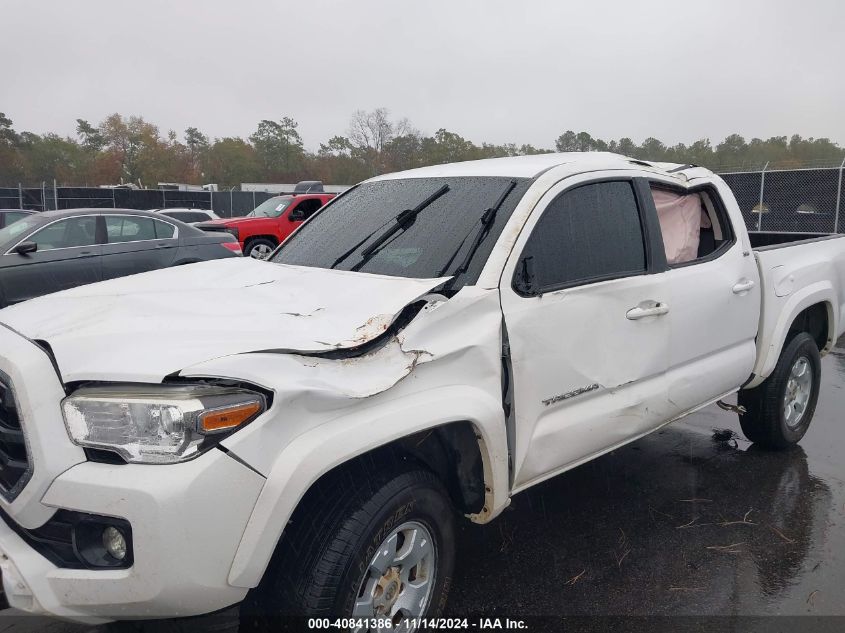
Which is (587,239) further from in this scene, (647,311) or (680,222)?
(680,222)

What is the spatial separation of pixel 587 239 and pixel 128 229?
7.46 meters

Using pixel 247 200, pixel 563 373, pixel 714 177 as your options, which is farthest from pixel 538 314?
pixel 247 200

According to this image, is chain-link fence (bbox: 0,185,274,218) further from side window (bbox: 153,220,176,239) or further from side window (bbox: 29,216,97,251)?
side window (bbox: 29,216,97,251)

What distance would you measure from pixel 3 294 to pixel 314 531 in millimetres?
7067

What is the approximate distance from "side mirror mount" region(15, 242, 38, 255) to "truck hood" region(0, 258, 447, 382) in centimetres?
565

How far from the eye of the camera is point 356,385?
221cm

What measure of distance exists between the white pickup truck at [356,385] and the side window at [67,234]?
5.73 meters

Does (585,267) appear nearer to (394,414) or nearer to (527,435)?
(527,435)

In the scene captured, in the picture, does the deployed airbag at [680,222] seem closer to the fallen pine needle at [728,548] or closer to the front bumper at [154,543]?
the fallen pine needle at [728,548]

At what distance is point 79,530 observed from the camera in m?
1.98

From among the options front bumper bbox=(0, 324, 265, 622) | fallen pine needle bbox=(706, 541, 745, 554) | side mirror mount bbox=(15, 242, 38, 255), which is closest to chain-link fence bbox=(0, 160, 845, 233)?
side mirror mount bbox=(15, 242, 38, 255)

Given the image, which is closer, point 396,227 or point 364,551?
point 364,551

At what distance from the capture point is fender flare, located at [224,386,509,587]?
1.98 meters

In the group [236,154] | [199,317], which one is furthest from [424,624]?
[236,154]
